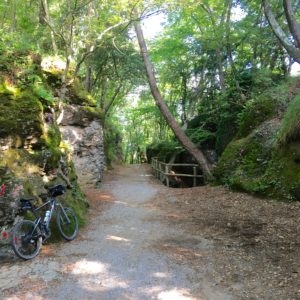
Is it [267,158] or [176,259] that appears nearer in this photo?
[176,259]

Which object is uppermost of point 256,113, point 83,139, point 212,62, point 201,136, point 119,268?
point 212,62

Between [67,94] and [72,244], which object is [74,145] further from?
[72,244]

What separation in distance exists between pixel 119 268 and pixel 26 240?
1660 millimetres

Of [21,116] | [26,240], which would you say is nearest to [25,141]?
[21,116]

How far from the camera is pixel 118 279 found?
4629mm

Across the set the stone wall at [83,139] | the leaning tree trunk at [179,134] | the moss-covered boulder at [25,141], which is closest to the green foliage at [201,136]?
the leaning tree trunk at [179,134]

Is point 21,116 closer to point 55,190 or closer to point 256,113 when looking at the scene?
point 55,190

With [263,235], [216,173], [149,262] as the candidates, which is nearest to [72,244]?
[149,262]

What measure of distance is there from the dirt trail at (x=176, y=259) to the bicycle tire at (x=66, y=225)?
195 mm

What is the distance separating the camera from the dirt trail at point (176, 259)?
4.24m

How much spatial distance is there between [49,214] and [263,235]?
4122 mm

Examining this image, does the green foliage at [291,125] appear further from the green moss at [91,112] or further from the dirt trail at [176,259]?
the green moss at [91,112]

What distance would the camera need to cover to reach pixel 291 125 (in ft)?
26.6

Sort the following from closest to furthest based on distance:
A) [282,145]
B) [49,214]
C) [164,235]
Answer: [49,214]
[164,235]
[282,145]
